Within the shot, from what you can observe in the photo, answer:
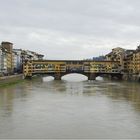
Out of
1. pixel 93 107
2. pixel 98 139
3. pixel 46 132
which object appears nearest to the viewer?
pixel 98 139

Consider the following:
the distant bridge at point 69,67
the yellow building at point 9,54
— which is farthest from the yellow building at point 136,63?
the yellow building at point 9,54

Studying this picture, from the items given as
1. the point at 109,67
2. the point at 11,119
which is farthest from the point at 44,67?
the point at 11,119

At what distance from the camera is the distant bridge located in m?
86.8

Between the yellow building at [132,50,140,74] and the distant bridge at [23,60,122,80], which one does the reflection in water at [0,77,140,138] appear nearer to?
the yellow building at [132,50,140,74]

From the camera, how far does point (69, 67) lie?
315 feet

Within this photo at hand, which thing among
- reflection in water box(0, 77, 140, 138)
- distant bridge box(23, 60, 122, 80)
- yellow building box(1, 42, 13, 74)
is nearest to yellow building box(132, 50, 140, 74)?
distant bridge box(23, 60, 122, 80)

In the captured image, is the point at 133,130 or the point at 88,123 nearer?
the point at 133,130

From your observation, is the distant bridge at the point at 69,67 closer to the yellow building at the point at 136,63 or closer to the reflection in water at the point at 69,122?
the yellow building at the point at 136,63

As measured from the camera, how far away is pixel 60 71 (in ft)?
288

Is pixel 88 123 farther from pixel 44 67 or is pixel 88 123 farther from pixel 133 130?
pixel 44 67

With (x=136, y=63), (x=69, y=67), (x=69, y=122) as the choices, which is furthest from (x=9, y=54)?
(x=69, y=122)

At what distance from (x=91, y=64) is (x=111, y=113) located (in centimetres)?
6914

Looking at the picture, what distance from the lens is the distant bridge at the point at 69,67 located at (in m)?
86.8

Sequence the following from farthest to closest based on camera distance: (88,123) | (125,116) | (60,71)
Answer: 1. (60,71)
2. (125,116)
3. (88,123)
